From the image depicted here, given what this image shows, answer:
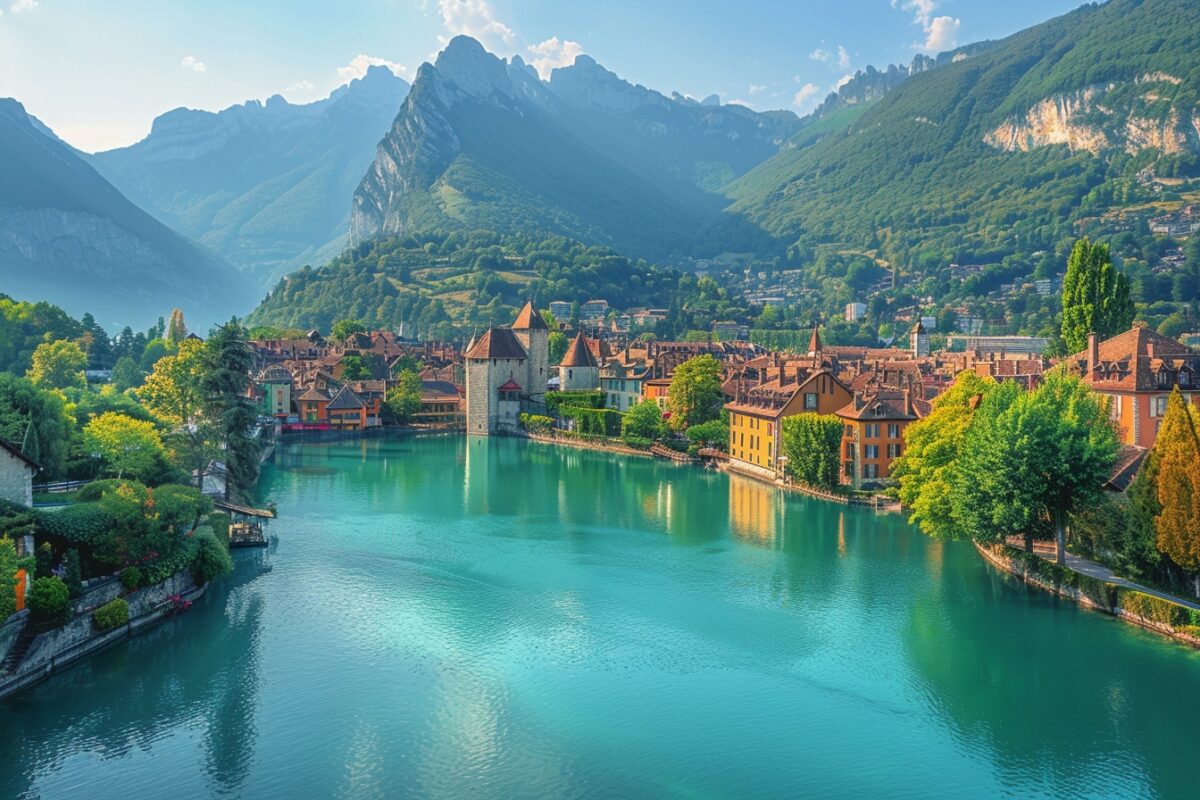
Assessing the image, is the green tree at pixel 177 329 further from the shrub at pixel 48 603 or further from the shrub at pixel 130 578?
the shrub at pixel 48 603

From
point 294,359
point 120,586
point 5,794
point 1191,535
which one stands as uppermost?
point 294,359

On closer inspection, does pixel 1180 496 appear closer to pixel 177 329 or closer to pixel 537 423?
pixel 537 423

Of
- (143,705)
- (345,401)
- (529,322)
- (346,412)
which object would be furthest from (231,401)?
(529,322)

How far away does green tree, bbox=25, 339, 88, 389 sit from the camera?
7644 centimetres

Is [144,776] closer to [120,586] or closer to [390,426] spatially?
[120,586]

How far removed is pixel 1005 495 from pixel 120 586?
27777mm

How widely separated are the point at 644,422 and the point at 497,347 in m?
19.6

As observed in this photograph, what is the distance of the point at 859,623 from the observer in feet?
105

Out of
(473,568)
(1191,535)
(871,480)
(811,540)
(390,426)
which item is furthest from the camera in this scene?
(390,426)

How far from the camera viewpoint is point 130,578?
29.5 m

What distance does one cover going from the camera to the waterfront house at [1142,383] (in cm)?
4341

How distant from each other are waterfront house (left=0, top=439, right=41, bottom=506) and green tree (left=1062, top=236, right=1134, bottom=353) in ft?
201

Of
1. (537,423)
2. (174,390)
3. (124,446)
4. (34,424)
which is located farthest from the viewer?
(537,423)

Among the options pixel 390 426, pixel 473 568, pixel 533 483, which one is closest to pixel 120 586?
pixel 473 568
